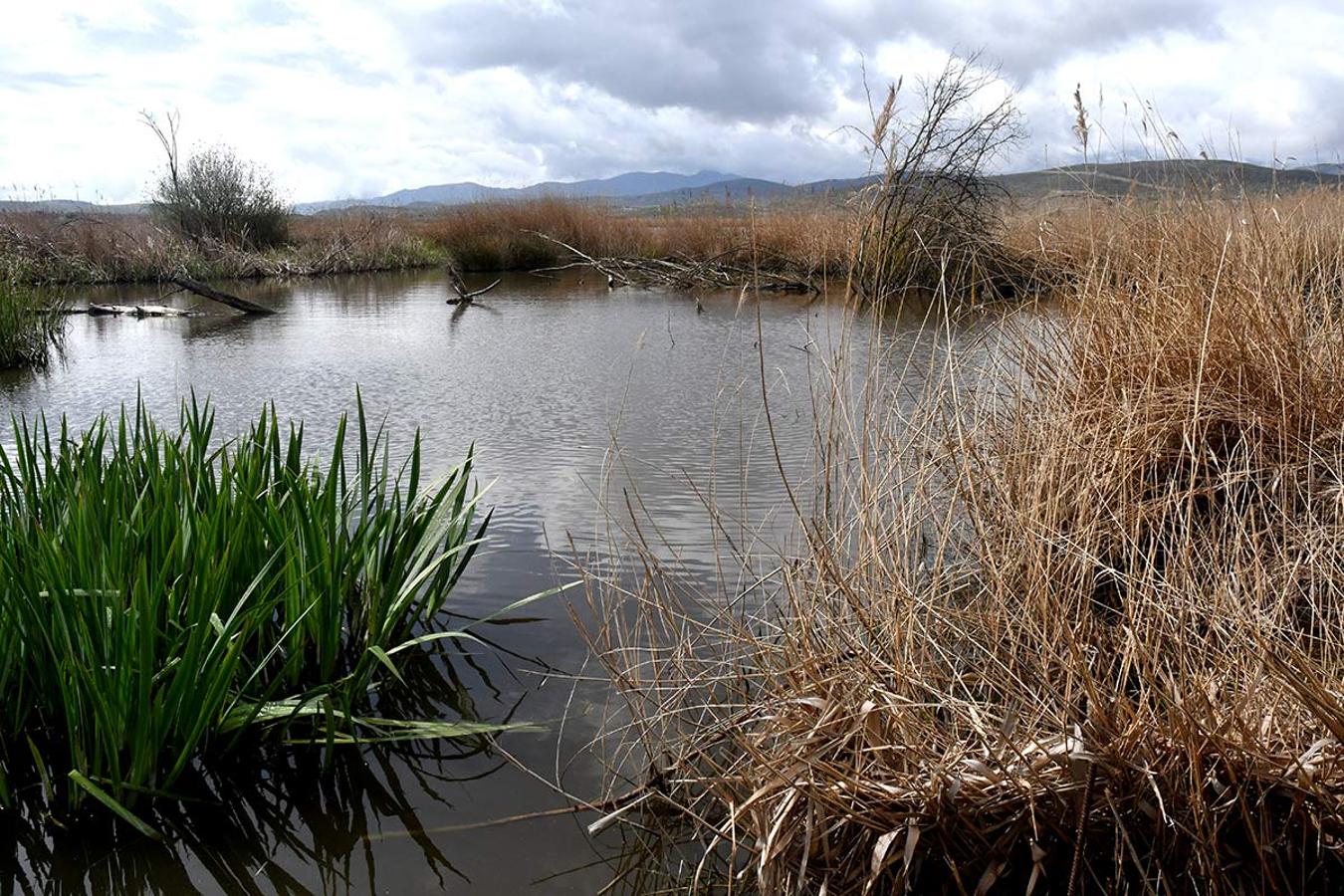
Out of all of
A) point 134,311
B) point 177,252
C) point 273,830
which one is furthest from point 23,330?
point 177,252

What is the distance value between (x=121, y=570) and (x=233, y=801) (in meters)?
0.58

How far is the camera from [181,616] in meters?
2.54

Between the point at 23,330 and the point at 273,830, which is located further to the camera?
the point at 23,330

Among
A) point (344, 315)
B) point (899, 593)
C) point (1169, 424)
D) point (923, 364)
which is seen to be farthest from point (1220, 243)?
point (344, 315)

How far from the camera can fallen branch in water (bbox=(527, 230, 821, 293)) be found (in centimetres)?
1555

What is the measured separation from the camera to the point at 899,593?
219 centimetres

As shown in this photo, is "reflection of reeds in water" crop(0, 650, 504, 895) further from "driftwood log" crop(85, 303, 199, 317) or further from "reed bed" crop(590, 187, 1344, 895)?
"driftwood log" crop(85, 303, 199, 317)

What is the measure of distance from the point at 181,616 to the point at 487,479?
8.33 feet

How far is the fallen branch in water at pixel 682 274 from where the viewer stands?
15.6 metres

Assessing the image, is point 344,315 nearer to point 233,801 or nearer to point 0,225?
point 0,225

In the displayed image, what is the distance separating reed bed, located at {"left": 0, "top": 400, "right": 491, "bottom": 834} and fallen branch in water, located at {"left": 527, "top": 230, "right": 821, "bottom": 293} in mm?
12361

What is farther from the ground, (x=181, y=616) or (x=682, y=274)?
(x=682, y=274)

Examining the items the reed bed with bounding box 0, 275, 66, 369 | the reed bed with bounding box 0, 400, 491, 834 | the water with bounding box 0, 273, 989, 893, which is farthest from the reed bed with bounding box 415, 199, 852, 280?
the reed bed with bounding box 0, 400, 491, 834

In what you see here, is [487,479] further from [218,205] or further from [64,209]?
[64,209]
